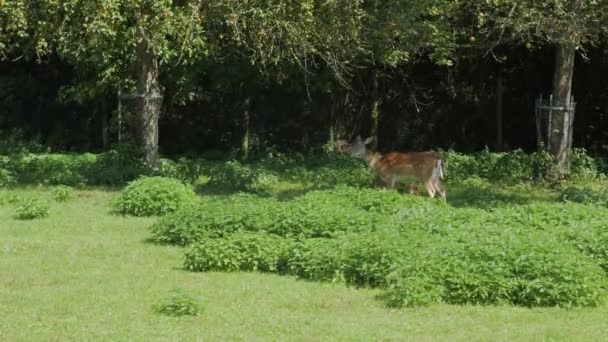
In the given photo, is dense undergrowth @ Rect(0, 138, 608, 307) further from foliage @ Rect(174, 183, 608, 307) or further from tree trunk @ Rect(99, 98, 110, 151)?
tree trunk @ Rect(99, 98, 110, 151)

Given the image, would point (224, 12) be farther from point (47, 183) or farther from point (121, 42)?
point (47, 183)

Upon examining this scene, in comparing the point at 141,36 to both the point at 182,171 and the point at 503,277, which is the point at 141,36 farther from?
the point at 503,277

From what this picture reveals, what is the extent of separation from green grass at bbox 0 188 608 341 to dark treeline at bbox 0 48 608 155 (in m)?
11.6

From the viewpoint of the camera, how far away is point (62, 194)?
1522cm

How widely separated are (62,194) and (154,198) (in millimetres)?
2162

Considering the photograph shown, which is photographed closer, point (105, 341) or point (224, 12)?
point (105, 341)

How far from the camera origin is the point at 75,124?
23.7 meters

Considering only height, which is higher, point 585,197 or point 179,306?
point 585,197

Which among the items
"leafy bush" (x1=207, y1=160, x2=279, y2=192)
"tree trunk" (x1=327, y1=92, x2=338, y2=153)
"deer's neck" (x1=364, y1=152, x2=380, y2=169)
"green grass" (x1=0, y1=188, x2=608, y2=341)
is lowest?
"green grass" (x1=0, y1=188, x2=608, y2=341)

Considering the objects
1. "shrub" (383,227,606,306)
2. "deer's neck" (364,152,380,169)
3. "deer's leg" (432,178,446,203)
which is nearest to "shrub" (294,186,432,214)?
"deer's leg" (432,178,446,203)

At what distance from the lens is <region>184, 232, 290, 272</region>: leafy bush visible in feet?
34.0

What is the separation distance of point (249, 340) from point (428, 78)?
52.7ft

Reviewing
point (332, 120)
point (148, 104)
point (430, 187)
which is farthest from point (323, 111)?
point (430, 187)

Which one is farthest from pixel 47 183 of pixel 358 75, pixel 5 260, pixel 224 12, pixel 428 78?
pixel 428 78
